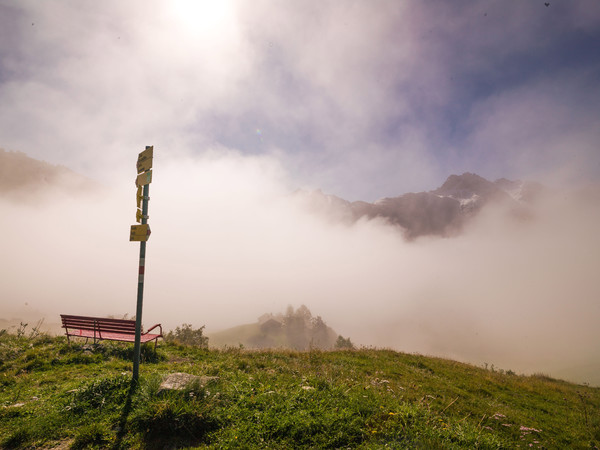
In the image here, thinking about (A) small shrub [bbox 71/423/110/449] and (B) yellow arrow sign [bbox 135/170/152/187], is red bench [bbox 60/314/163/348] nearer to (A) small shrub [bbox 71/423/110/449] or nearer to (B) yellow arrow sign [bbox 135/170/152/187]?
(A) small shrub [bbox 71/423/110/449]

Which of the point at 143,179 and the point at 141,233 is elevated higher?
the point at 143,179

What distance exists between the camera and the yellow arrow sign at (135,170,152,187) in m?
6.83

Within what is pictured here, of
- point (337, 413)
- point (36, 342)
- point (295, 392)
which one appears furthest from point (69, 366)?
point (337, 413)

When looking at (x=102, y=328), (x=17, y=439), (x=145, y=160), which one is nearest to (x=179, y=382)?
(x=17, y=439)

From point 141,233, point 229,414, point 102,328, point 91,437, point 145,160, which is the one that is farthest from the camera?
point 102,328

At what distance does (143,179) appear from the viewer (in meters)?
6.88

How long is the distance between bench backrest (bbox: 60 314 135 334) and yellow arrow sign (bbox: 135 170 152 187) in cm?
599

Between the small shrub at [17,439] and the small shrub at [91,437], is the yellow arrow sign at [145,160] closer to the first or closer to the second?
the small shrub at [91,437]

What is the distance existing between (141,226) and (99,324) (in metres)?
6.99

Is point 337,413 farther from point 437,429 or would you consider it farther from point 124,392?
point 124,392

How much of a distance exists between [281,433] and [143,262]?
5.09 meters

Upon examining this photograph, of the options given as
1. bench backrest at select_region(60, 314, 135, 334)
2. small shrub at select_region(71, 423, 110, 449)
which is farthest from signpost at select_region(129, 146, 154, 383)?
bench backrest at select_region(60, 314, 135, 334)

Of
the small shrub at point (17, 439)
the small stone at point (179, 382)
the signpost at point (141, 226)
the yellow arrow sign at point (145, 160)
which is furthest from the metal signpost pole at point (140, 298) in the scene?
the small shrub at point (17, 439)

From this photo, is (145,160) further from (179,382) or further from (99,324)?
(99,324)
